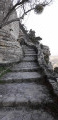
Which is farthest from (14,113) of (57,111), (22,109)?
(57,111)

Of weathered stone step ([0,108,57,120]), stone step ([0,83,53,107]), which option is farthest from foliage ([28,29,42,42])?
weathered stone step ([0,108,57,120])

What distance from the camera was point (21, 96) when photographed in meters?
2.58

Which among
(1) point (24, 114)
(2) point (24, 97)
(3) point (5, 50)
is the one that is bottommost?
(1) point (24, 114)

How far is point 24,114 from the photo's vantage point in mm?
2023

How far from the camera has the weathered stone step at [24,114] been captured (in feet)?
6.23

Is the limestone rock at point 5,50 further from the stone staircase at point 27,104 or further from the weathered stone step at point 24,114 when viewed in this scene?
the weathered stone step at point 24,114

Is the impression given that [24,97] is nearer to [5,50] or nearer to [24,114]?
[24,114]

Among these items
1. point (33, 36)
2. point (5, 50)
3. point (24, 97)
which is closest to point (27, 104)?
point (24, 97)

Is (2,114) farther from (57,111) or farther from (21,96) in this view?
(57,111)

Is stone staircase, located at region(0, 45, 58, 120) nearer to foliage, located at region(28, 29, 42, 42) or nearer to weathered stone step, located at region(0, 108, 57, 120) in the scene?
weathered stone step, located at region(0, 108, 57, 120)

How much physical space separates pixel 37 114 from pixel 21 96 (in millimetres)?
686

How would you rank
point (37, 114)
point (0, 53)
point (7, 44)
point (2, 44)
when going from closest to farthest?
point (37, 114), point (0, 53), point (2, 44), point (7, 44)

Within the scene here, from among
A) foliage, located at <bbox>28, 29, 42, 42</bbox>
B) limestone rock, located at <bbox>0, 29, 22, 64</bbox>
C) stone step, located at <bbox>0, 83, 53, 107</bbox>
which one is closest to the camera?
stone step, located at <bbox>0, 83, 53, 107</bbox>

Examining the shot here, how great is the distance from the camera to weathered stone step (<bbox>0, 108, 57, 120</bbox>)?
1.90 metres
